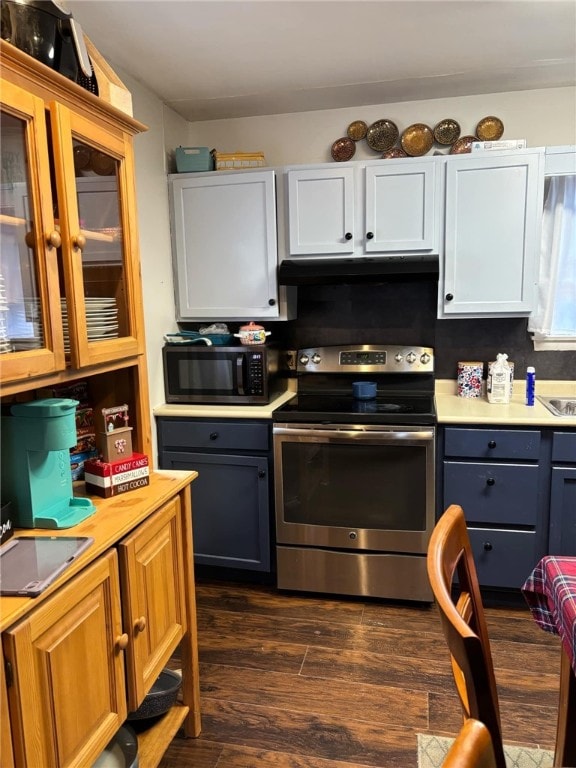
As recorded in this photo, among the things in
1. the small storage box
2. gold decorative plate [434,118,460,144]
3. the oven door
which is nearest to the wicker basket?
the small storage box

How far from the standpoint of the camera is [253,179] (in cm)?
269

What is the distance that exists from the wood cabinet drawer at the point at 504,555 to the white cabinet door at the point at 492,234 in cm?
103

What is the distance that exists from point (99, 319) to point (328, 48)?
157 cm

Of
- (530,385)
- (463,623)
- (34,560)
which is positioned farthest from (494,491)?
(34,560)

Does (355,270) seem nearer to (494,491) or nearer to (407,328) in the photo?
(407,328)

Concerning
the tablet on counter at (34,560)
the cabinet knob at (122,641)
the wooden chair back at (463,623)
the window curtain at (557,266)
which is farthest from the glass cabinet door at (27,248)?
the window curtain at (557,266)

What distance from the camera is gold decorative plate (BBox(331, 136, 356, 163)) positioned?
2.88 m

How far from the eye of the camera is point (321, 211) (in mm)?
2660

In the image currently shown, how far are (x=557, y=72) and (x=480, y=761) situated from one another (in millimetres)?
2861

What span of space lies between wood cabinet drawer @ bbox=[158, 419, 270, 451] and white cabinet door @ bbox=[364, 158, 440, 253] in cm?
105

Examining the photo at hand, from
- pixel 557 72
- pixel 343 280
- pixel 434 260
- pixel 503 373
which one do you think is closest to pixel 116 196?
pixel 343 280

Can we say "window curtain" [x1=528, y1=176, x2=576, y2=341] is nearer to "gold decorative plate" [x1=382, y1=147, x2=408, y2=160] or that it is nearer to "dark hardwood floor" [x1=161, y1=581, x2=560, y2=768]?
"gold decorative plate" [x1=382, y1=147, x2=408, y2=160]

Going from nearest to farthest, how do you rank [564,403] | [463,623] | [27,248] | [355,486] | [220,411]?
1. [463,623]
2. [27,248]
3. [355,486]
4. [220,411]
5. [564,403]

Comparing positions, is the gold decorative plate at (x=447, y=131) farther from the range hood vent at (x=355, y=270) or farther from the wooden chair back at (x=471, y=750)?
the wooden chair back at (x=471, y=750)
